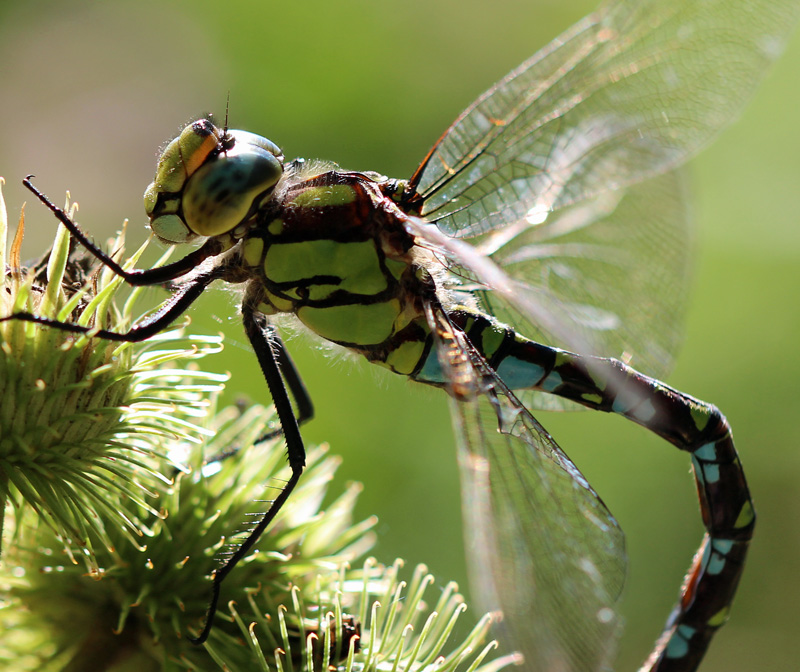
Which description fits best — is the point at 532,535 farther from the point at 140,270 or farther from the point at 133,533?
the point at 140,270

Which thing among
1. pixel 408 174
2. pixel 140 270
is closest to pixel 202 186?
pixel 140 270

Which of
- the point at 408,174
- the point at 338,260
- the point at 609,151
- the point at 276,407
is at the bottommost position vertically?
the point at 276,407

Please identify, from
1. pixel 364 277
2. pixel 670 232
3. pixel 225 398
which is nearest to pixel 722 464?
pixel 670 232

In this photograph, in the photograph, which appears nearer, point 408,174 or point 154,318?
point 154,318

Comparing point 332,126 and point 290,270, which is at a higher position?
point 332,126

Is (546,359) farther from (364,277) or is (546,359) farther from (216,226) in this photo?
(216,226)

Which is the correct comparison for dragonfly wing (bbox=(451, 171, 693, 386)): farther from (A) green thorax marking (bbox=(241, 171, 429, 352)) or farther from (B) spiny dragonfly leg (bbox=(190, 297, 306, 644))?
(B) spiny dragonfly leg (bbox=(190, 297, 306, 644))

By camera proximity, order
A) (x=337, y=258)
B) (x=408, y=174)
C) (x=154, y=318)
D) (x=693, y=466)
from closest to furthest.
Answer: (x=154, y=318), (x=337, y=258), (x=693, y=466), (x=408, y=174)
